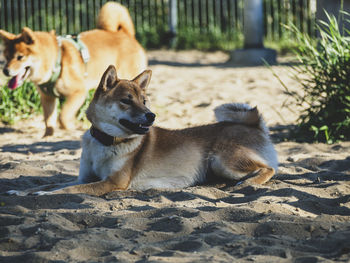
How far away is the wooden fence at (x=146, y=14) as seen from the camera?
547 inches

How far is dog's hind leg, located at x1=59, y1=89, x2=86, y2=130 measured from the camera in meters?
6.98

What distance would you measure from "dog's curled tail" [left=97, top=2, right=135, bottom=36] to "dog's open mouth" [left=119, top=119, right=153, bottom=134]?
397 cm

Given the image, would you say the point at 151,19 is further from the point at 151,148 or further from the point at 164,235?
the point at 164,235

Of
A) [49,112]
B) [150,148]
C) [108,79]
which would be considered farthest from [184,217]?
[49,112]

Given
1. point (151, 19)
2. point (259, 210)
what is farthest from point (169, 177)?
point (151, 19)

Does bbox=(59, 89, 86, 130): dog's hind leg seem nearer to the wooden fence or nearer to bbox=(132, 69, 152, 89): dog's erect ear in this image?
bbox=(132, 69, 152, 89): dog's erect ear

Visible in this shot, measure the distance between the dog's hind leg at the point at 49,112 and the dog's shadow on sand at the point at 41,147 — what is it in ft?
1.68

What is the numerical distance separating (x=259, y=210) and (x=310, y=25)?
1064cm

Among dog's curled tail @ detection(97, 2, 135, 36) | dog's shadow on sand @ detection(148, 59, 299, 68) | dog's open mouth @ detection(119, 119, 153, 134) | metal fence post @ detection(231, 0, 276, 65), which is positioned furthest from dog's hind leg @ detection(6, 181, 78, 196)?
metal fence post @ detection(231, 0, 276, 65)

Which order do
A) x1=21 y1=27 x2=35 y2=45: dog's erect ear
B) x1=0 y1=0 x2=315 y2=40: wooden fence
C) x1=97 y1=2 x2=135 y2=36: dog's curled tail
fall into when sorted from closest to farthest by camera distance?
x1=21 y1=27 x2=35 y2=45: dog's erect ear → x1=97 y1=2 x2=135 y2=36: dog's curled tail → x1=0 y1=0 x2=315 y2=40: wooden fence

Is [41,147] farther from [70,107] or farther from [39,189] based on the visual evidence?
[39,189]

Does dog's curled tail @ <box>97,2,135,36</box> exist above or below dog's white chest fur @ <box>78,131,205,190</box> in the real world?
above

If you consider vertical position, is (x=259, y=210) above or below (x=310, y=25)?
below

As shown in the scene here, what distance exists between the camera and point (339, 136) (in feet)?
20.2
